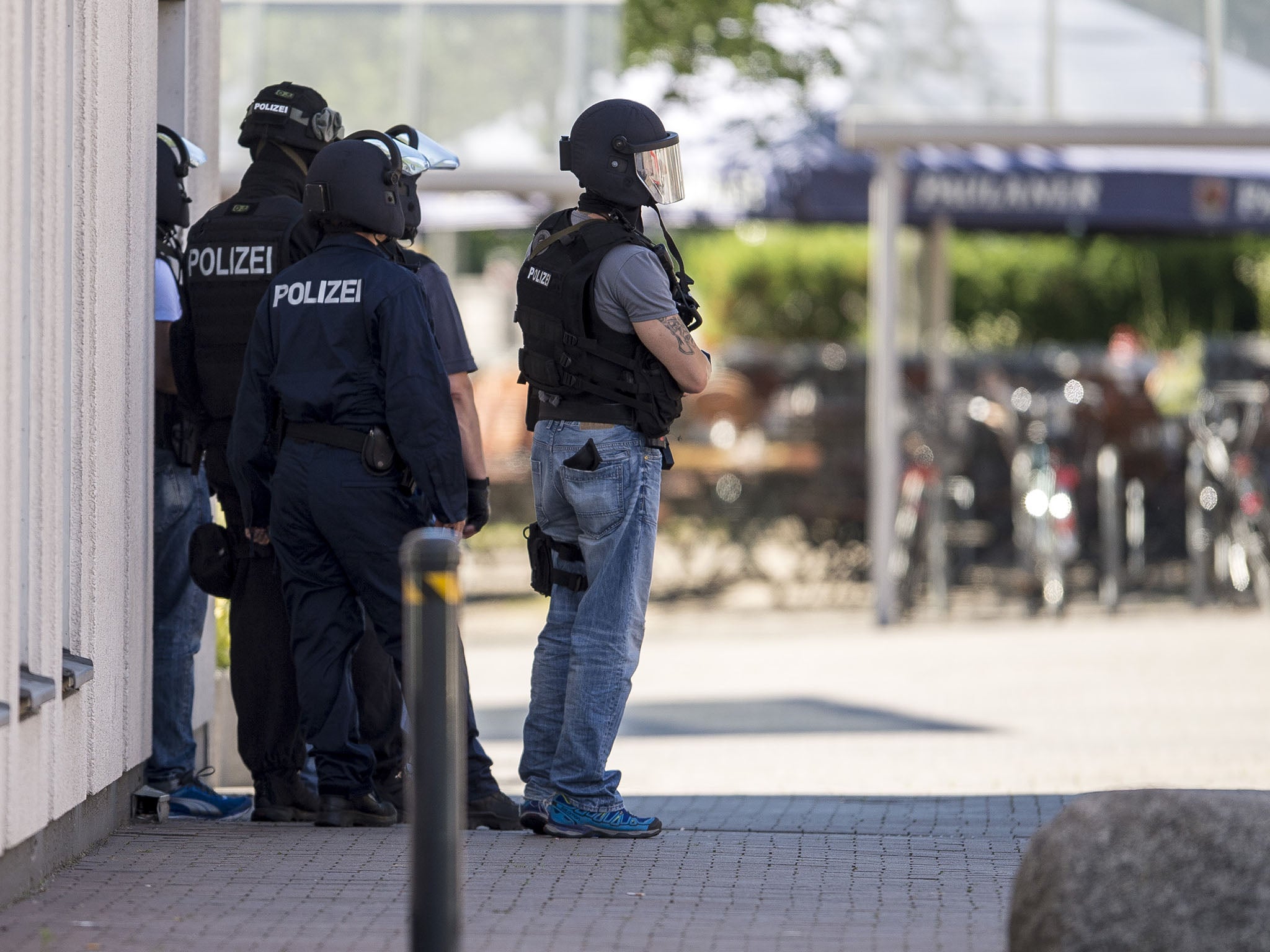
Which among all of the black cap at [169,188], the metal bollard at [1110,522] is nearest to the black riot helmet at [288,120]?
the black cap at [169,188]

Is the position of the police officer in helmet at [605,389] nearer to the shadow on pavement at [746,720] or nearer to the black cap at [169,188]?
the black cap at [169,188]

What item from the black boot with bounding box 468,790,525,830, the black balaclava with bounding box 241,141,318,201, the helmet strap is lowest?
the black boot with bounding box 468,790,525,830

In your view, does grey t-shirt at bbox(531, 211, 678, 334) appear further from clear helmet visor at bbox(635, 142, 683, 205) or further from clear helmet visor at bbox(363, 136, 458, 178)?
clear helmet visor at bbox(363, 136, 458, 178)

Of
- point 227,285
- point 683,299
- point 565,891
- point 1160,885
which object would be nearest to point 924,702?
point 683,299

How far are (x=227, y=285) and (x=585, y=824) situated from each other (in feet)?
6.45

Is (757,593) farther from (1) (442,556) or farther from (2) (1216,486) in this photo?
(1) (442,556)

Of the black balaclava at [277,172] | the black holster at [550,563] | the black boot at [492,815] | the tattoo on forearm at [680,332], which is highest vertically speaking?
the black balaclava at [277,172]

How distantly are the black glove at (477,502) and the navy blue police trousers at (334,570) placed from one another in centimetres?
18

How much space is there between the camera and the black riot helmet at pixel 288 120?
6.16 metres

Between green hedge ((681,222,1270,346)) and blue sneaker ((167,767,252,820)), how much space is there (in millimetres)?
19122

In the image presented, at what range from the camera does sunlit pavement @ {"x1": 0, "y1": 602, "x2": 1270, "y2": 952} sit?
4.66m

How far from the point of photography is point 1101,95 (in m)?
12.6

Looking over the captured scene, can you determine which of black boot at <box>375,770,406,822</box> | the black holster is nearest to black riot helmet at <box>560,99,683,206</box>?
the black holster

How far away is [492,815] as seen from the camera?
19.5 feet
